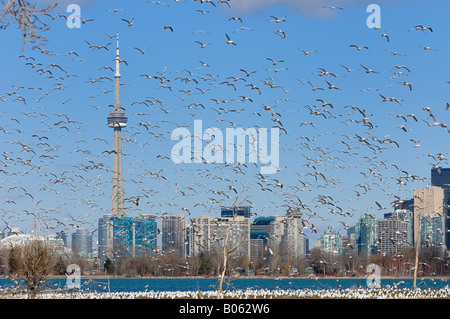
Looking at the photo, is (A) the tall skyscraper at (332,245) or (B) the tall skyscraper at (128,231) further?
(A) the tall skyscraper at (332,245)

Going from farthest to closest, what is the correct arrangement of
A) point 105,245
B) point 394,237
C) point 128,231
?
point 105,245, point 394,237, point 128,231

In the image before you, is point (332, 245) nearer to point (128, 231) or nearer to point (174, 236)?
point (174, 236)

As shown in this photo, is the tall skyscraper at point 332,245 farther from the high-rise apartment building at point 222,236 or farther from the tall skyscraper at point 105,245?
the tall skyscraper at point 105,245

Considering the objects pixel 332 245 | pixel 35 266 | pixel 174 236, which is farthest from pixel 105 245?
pixel 35 266

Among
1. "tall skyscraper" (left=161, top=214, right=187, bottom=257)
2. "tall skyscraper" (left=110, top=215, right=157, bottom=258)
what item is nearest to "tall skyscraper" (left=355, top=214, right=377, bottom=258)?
"tall skyscraper" (left=161, top=214, right=187, bottom=257)

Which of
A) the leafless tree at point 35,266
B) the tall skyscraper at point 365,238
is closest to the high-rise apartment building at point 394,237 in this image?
the tall skyscraper at point 365,238

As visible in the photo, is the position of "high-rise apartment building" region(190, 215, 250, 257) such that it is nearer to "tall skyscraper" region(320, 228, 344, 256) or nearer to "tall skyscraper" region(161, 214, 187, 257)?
"tall skyscraper" region(161, 214, 187, 257)

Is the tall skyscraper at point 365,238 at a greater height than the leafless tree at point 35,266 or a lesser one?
lesser

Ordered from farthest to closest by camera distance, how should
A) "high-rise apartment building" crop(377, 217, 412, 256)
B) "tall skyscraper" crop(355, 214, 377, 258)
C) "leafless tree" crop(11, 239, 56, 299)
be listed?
"tall skyscraper" crop(355, 214, 377, 258) → "high-rise apartment building" crop(377, 217, 412, 256) → "leafless tree" crop(11, 239, 56, 299)

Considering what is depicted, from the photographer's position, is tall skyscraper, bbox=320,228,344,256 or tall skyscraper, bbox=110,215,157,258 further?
tall skyscraper, bbox=320,228,344,256
